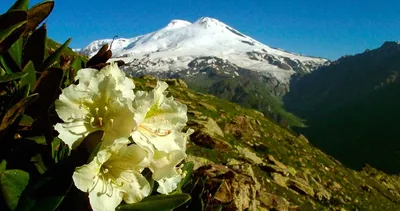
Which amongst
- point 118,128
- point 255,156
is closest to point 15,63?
point 118,128

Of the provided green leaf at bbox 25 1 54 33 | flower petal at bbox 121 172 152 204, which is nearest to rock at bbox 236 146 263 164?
green leaf at bbox 25 1 54 33

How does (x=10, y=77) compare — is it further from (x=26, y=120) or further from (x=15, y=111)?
(x=26, y=120)

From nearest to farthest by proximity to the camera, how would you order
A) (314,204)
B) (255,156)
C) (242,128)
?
(314,204)
(255,156)
(242,128)

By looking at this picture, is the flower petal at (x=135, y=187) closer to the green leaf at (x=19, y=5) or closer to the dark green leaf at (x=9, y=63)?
the dark green leaf at (x=9, y=63)

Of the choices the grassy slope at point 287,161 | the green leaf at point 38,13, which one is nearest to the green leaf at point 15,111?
the green leaf at point 38,13

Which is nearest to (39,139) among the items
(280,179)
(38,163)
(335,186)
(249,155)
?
(38,163)

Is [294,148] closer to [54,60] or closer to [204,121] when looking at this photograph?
[204,121]
